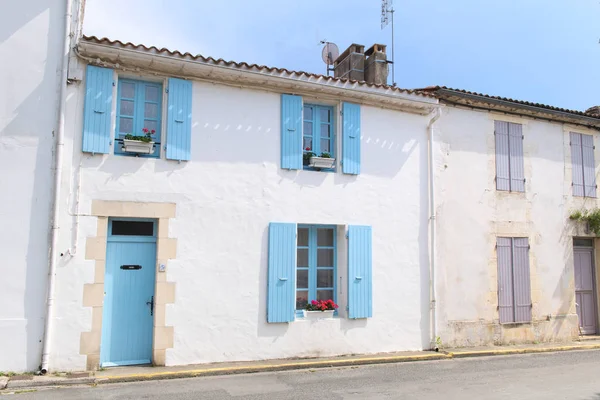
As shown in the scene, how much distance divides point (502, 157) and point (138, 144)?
24.5 ft

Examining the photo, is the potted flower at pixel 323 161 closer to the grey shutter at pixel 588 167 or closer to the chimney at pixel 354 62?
the chimney at pixel 354 62

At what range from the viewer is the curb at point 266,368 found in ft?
21.4

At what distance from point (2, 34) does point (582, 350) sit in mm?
11894

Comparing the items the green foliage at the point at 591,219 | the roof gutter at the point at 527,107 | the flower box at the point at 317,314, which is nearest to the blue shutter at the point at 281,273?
the flower box at the point at 317,314

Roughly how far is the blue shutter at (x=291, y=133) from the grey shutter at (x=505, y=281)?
4834 millimetres

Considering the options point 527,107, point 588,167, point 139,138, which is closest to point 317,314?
point 139,138

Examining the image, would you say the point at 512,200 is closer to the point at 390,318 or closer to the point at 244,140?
the point at 390,318

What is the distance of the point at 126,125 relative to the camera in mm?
7465

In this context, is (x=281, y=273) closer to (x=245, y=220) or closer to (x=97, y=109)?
(x=245, y=220)

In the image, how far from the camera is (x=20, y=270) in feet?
21.5

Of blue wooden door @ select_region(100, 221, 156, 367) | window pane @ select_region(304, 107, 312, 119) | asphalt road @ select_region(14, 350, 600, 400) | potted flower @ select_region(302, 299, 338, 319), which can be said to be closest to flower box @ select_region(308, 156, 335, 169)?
window pane @ select_region(304, 107, 312, 119)

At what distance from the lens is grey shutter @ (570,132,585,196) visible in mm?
11234

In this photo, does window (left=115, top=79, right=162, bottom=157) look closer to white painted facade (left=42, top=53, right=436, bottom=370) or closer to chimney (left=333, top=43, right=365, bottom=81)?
white painted facade (left=42, top=53, right=436, bottom=370)

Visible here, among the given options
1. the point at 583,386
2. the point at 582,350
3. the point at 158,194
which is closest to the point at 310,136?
the point at 158,194
